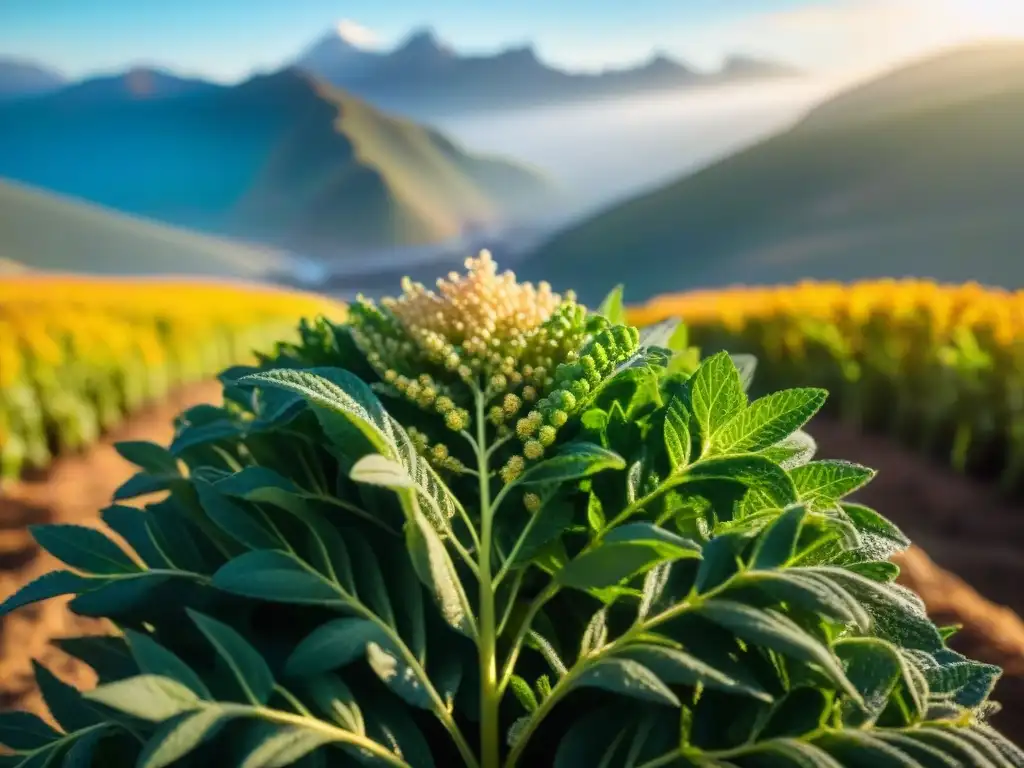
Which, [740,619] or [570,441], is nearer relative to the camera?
[740,619]

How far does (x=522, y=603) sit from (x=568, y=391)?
19 cm

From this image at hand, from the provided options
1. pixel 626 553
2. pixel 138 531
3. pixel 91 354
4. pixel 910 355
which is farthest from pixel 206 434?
pixel 910 355

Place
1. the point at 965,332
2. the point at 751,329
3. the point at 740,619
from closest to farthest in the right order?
the point at 740,619
the point at 965,332
the point at 751,329

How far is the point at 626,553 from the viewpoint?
0.56 metres

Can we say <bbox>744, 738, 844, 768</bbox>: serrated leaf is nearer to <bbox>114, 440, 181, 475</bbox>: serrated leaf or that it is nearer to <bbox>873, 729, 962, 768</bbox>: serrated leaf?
<bbox>873, 729, 962, 768</bbox>: serrated leaf

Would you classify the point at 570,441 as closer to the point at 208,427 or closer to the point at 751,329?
the point at 208,427

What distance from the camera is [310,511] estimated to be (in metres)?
0.67

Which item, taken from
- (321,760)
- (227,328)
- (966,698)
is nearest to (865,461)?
(966,698)

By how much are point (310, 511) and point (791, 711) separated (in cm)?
39

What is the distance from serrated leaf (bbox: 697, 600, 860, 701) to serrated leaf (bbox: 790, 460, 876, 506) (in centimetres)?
14

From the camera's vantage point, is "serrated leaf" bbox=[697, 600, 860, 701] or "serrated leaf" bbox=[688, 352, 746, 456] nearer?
"serrated leaf" bbox=[697, 600, 860, 701]

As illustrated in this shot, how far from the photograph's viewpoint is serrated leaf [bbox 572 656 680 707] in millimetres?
532

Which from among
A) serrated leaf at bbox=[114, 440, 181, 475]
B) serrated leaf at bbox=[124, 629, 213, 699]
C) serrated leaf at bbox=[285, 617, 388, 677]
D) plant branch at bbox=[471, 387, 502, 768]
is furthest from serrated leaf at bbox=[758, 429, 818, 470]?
serrated leaf at bbox=[114, 440, 181, 475]

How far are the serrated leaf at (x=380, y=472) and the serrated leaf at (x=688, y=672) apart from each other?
20 centimetres
